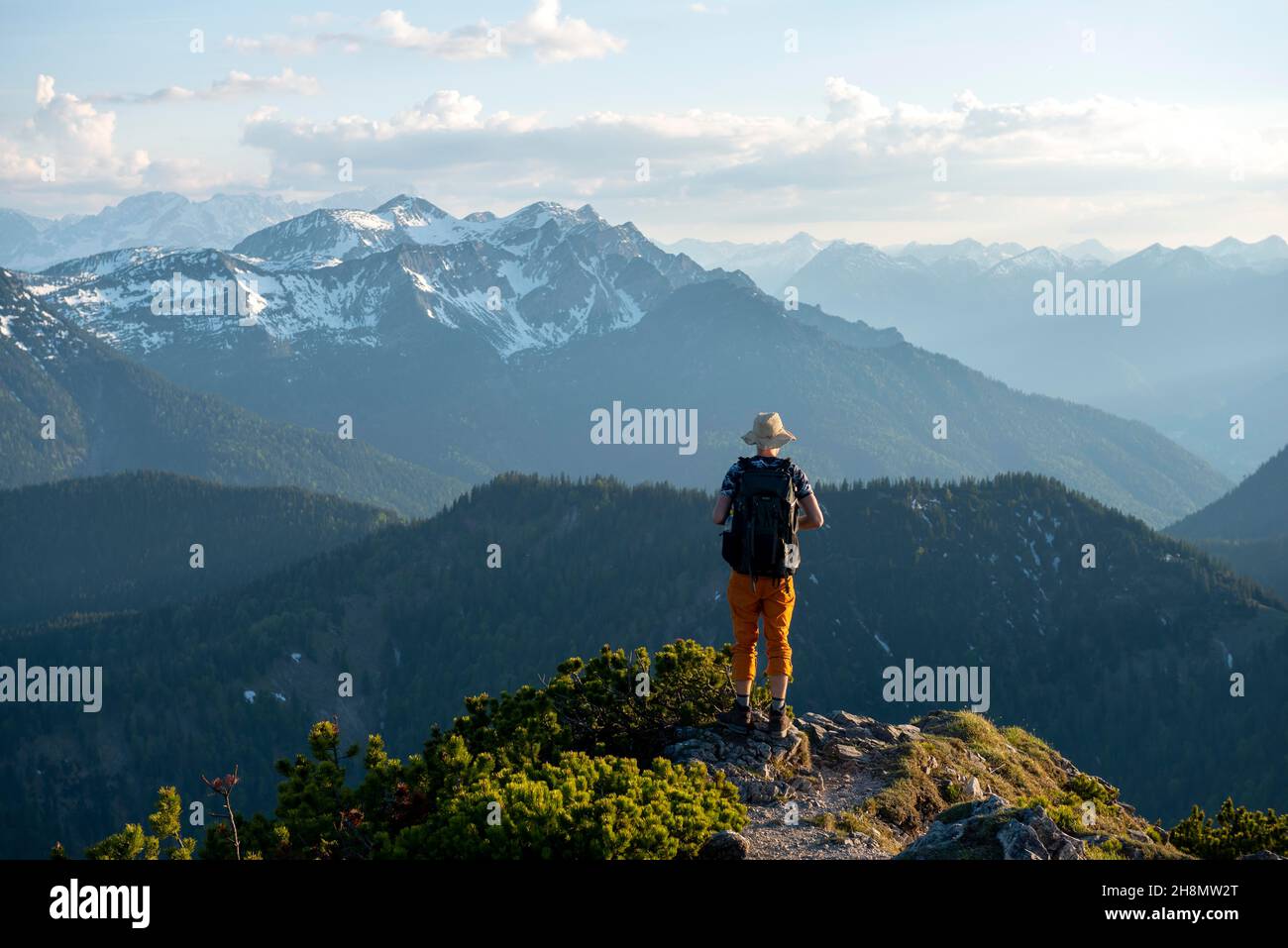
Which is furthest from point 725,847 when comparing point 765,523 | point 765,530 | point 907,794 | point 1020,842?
point 907,794

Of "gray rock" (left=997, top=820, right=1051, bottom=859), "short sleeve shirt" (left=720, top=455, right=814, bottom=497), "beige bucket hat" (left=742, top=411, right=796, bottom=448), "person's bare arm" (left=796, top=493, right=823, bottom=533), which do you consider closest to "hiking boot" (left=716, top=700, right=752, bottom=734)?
"person's bare arm" (left=796, top=493, right=823, bottom=533)

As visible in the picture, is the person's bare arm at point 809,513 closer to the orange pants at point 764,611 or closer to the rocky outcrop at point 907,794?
the orange pants at point 764,611

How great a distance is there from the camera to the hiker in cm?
2395

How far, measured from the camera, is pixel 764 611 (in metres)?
24.6

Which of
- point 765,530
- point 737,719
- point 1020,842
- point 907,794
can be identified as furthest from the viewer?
point 737,719

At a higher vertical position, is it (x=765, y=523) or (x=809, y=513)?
(x=809, y=513)

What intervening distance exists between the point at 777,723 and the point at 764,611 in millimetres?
3643

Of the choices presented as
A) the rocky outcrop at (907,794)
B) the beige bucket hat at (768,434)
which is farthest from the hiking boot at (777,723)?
the beige bucket hat at (768,434)

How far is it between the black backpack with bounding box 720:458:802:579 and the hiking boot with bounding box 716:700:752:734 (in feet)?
13.2

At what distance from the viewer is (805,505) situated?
24625 mm

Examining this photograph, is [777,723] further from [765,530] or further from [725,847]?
[725,847]
